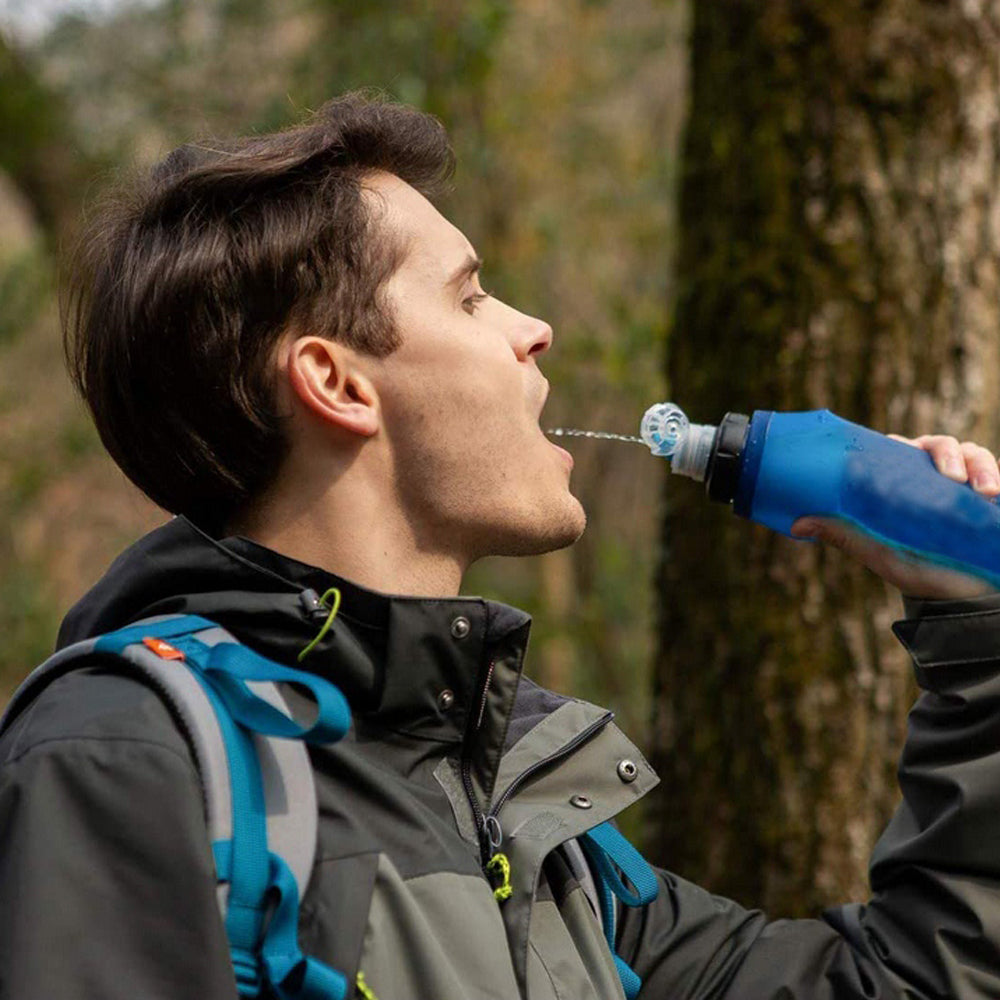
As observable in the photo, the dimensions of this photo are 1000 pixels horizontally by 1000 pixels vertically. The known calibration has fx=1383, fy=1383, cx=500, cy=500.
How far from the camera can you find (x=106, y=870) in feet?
4.79

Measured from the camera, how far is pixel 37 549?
893 cm

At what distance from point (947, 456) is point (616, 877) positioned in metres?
0.84

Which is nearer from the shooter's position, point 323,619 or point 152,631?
point 152,631

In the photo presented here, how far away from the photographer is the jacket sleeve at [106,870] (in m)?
1.40

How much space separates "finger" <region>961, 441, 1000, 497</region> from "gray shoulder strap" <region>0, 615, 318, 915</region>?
1165mm

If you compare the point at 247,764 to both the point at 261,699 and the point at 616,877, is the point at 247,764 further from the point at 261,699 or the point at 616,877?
the point at 616,877

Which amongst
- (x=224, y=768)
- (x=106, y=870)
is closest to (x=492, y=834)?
(x=224, y=768)

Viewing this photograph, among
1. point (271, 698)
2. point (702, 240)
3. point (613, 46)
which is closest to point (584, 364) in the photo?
point (613, 46)

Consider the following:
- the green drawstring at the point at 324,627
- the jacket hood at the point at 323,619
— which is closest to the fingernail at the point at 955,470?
the jacket hood at the point at 323,619

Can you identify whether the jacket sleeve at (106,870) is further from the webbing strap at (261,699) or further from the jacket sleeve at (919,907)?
the jacket sleeve at (919,907)

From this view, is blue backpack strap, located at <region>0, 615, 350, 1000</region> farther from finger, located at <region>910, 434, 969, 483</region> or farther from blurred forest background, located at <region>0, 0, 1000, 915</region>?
blurred forest background, located at <region>0, 0, 1000, 915</region>

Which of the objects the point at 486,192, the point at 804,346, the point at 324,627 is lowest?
the point at 324,627

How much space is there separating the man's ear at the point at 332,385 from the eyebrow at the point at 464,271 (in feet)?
0.78

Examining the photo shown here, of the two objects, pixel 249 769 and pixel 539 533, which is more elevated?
pixel 539 533
